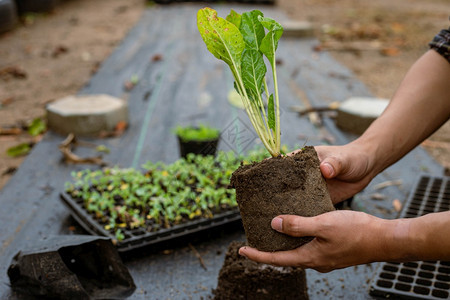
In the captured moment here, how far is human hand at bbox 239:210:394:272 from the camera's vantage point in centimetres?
134

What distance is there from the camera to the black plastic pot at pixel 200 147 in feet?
9.00

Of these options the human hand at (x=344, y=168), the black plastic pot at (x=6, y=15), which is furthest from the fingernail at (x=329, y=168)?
the black plastic pot at (x=6, y=15)

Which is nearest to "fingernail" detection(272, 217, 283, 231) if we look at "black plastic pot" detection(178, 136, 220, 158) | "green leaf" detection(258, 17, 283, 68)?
"green leaf" detection(258, 17, 283, 68)

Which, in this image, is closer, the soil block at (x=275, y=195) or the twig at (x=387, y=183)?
the soil block at (x=275, y=195)

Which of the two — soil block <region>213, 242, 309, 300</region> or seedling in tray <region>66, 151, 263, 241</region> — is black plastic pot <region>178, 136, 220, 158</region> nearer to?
seedling in tray <region>66, 151, 263, 241</region>

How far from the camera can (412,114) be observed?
183 centimetres

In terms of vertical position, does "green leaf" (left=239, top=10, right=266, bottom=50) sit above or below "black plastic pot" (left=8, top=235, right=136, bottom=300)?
above

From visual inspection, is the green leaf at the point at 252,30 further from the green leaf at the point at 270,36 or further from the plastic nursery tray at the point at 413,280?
the plastic nursery tray at the point at 413,280

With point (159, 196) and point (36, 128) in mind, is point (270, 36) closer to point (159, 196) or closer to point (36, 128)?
point (159, 196)

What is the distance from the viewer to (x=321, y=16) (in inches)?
368

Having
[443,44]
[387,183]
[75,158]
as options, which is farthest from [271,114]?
[75,158]

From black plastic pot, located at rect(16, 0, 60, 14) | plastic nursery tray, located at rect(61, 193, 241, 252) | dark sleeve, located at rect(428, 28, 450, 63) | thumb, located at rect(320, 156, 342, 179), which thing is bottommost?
plastic nursery tray, located at rect(61, 193, 241, 252)

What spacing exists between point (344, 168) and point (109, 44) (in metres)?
5.93

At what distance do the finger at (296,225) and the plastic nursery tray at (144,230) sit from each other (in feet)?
2.63
